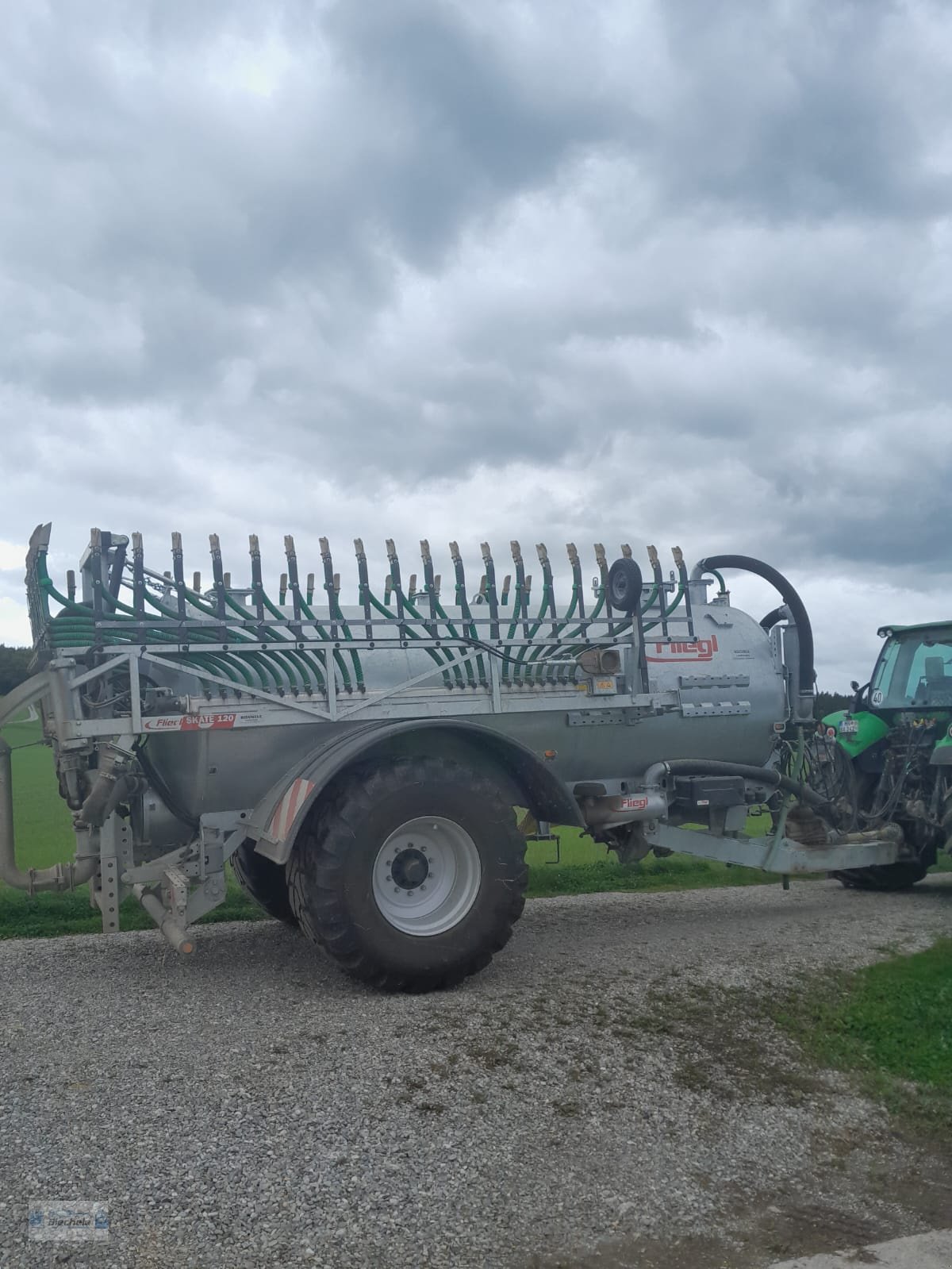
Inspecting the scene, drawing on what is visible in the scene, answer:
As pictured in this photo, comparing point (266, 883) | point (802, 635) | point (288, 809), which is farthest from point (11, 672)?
point (802, 635)

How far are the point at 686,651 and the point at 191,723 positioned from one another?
3722 millimetres

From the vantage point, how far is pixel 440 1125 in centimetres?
439

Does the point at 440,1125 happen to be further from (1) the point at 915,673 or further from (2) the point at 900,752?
(1) the point at 915,673

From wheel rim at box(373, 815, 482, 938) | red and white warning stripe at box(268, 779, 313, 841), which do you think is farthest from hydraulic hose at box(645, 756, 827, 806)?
red and white warning stripe at box(268, 779, 313, 841)

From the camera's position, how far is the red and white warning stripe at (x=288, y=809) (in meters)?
6.15

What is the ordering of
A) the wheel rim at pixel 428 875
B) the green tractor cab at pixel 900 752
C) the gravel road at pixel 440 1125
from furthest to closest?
the green tractor cab at pixel 900 752, the wheel rim at pixel 428 875, the gravel road at pixel 440 1125

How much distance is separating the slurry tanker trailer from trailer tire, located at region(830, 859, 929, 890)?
303 cm

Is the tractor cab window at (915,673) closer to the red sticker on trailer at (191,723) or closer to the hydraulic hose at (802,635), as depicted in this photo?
the hydraulic hose at (802,635)

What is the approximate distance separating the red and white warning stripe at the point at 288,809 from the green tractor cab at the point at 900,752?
523cm

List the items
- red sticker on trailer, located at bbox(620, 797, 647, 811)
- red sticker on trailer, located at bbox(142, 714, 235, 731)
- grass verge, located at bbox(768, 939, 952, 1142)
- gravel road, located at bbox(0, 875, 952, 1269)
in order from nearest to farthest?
gravel road, located at bbox(0, 875, 952, 1269), grass verge, located at bbox(768, 939, 952, 1142), red sticker on trailer, located at bbox(142, 714, 235, 731), red sticker on trailer, located at bbox(620, 797, 647, 811)

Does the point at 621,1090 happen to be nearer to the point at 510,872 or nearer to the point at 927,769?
the point at 510,872

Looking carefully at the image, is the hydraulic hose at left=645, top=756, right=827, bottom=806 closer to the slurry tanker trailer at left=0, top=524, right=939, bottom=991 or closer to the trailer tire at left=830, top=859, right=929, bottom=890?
the slurry tanker trailer at left=0, top=524, right=939, bottom=991

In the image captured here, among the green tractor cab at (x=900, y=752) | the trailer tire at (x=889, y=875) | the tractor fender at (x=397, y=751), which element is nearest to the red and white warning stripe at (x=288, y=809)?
the tractor fender at (x=397, y=751)

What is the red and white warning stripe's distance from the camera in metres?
6.15
